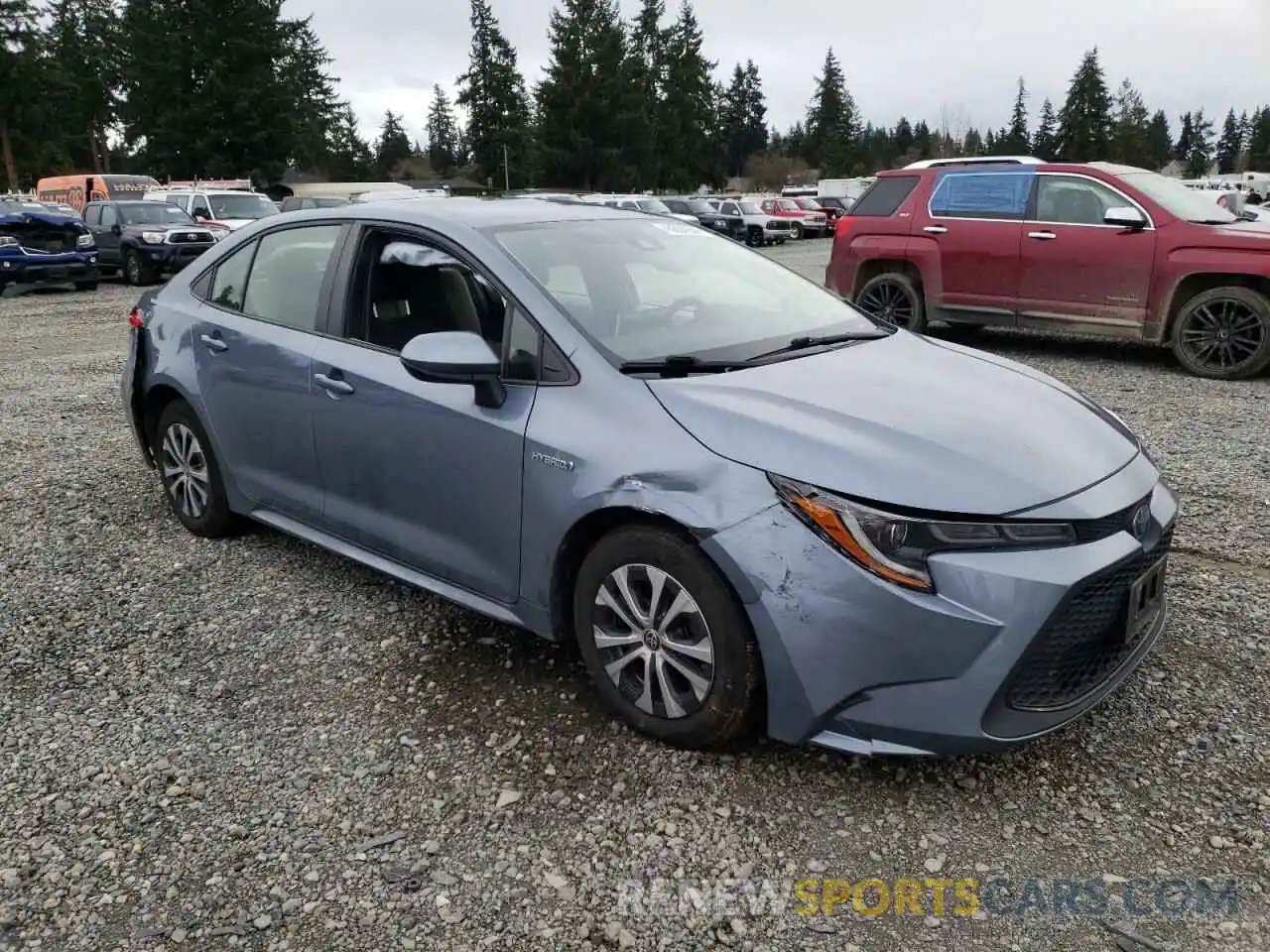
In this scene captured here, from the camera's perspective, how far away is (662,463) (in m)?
2.80

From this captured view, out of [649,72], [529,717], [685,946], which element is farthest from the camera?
[649,72]

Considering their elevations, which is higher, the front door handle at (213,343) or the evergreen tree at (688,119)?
the evergreen tree at (688,119)

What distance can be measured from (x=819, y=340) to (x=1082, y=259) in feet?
20.2

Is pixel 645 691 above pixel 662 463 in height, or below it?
below

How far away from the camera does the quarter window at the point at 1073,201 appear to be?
859cm

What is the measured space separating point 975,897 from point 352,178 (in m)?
84.2

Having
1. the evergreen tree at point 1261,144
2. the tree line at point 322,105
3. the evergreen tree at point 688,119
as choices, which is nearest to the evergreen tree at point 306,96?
the tree line at point 322,105

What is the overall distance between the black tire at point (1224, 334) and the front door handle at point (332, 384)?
24.0ft

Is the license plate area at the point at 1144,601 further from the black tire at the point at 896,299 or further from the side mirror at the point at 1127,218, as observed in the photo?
the black tire at the point at 896,299

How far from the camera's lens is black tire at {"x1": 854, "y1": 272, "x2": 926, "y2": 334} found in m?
9.73

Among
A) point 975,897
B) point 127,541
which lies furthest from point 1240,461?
point 127,541

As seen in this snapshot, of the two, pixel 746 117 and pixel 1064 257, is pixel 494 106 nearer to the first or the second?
pixel 746 117

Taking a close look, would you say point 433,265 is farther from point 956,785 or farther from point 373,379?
point 956,785

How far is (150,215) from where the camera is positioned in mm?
19703
